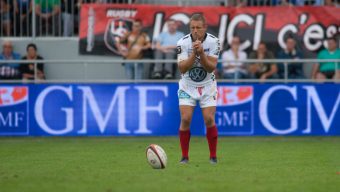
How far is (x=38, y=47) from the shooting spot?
79.7 ft

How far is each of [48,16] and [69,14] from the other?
58 centimetres

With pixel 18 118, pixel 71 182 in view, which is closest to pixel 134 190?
pixel 71 182

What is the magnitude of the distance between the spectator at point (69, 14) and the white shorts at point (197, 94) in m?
11.0

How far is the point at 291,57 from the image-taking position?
22.9 meters

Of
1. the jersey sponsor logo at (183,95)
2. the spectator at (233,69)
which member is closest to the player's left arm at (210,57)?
the jersey sponsor logo at (183,95)

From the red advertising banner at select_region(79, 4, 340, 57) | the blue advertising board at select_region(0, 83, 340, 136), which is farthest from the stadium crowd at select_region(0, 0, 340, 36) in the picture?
the blue advertising board at select_region(0, 83, 340, 136)

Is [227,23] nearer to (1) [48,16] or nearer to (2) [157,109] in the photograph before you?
(2) [157,109]

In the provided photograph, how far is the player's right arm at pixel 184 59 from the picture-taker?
13.4 meters

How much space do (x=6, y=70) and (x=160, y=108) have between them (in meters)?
4.08

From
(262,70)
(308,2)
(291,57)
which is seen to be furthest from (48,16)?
(308,2)

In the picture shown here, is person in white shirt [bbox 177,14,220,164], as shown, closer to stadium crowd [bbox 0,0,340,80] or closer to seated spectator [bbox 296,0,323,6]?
stadium crowd [bbox 0,0,340,80]

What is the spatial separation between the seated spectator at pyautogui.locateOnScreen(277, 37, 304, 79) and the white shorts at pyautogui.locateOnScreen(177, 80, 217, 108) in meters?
8.06

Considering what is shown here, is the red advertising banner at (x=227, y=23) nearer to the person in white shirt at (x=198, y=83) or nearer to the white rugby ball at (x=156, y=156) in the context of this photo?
the person in white shirt at (x=198, y=83)

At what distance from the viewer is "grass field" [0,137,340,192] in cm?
1110
